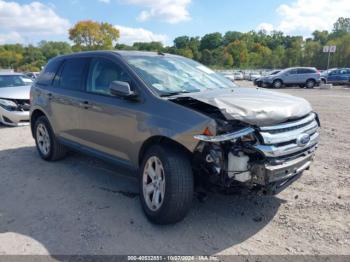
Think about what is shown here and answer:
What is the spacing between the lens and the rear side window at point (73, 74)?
4941mm

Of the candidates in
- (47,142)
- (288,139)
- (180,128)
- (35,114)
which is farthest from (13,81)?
(288,139)

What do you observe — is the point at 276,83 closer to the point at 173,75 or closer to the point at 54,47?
the point at 173,75

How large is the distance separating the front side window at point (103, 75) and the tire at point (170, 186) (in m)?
1.14

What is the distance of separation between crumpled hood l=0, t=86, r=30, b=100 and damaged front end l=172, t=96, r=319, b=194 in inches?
297

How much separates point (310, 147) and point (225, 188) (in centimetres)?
116

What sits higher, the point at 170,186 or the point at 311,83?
the point at 170,186

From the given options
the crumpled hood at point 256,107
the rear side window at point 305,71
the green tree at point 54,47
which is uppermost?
the green tree at point 54,47

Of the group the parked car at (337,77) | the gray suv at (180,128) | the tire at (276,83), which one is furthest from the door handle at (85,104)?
the parked car at (337,77)

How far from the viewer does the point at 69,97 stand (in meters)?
5.05

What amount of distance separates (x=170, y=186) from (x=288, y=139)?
1282mm

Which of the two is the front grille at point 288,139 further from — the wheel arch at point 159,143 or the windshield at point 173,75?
the windshield at point 173,75

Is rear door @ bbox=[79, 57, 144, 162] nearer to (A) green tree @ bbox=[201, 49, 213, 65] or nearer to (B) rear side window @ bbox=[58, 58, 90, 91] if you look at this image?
(B) rear side window @ bbox=[58, 58, 90, 91]

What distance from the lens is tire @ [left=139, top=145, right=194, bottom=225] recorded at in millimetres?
3361

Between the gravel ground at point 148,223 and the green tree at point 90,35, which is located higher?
the green tree at point 90,35
